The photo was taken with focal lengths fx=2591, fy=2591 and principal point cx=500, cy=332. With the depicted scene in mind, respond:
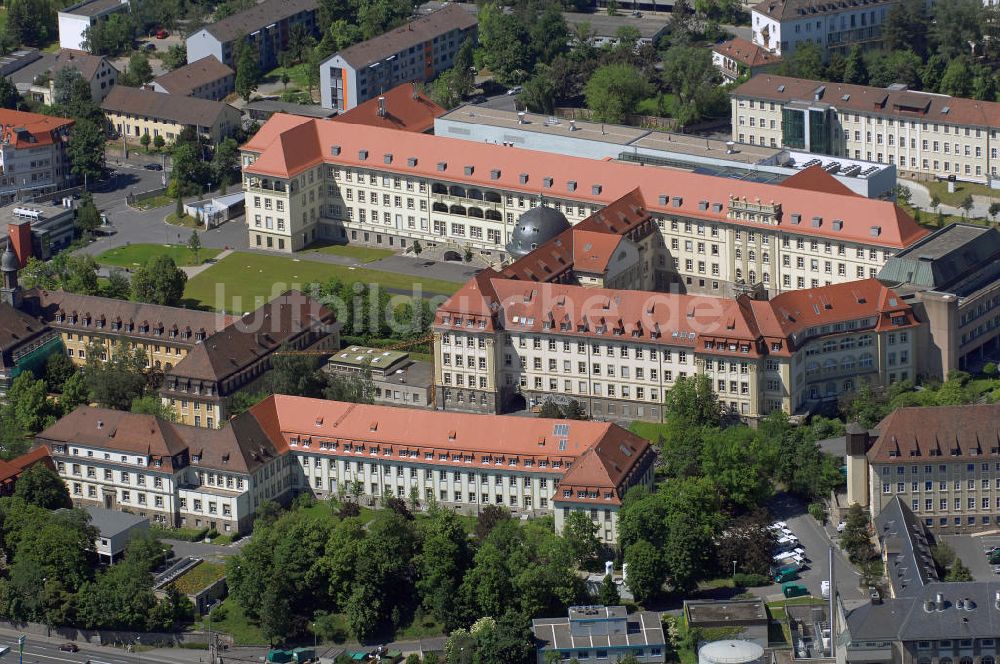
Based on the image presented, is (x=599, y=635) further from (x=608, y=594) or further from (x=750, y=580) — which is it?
(x=750, y=580)

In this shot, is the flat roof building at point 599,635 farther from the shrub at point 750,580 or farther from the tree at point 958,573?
the tree at point 958,573

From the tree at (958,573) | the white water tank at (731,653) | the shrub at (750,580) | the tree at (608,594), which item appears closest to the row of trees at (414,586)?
the tree at (608,594)

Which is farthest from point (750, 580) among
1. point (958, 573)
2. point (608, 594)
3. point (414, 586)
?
point (414, 586)

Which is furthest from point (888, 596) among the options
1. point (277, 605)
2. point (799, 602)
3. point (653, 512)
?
point (277, 605)

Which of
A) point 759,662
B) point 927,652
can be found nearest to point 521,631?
point 759,662

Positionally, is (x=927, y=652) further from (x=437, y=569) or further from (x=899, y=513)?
(x=437, y=569)

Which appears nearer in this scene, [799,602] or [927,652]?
[927,652]
